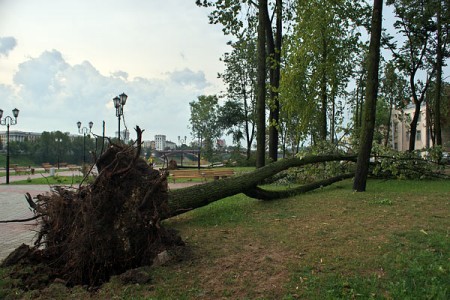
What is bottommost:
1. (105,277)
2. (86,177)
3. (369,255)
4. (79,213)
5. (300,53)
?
(105,277)

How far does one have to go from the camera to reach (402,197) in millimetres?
7676

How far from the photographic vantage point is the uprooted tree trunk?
13.2 ft

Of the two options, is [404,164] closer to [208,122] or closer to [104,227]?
[104,227]

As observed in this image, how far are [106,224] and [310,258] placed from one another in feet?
7.49

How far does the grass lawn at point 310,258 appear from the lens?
333 cm

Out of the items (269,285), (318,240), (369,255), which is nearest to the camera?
(269,285)

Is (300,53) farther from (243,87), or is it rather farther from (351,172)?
(243,87)

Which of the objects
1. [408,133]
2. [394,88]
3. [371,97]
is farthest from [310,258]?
[408,133]

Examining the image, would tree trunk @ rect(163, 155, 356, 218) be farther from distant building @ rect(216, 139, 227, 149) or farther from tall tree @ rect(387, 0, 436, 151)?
distant building @ rect(216, 139, 227, 149)

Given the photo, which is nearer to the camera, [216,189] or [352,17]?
[216,189]

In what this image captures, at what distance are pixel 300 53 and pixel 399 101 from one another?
52.6ft

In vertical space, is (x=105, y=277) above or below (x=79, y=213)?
below

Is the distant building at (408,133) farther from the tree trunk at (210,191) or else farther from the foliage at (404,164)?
the tree trunk at (210,191)

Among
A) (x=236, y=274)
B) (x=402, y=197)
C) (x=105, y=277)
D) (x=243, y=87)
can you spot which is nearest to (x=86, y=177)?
(x=105, y=277)
